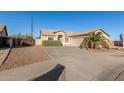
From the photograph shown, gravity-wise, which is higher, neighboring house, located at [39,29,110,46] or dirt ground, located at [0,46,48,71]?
neighboring house, located at [39,29,110,46]

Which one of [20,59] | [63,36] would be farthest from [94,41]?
[20,59]

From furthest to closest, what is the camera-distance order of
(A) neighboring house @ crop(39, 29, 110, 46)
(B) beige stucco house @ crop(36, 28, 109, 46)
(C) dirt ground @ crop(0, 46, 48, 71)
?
1. (B) beige stucco house @ crop(36, 28, 109, 46)
2. (A) neighboring house @ crop(39, 29, 110, 46)
3. (C) dirt ground @ crop(0, 46, 48, 71)

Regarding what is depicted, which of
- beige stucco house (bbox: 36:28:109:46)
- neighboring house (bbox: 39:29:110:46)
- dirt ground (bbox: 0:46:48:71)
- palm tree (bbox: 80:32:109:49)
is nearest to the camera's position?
dirt ground (bbox: 0:46:48:71)

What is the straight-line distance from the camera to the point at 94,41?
18547 mm

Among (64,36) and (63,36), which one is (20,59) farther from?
(63,36)

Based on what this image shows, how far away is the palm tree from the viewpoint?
1762cm

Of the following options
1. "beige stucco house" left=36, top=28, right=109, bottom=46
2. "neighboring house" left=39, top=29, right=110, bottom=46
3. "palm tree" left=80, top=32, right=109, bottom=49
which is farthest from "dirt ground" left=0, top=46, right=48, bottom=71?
"beige stucco house" left=36, top=28, right=109, bottom=46

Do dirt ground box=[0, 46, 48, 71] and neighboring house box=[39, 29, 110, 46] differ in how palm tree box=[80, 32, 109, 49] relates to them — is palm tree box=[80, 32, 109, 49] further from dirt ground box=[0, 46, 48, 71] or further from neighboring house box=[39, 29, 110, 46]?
dirt ground box=[0, 46, 48, 71]

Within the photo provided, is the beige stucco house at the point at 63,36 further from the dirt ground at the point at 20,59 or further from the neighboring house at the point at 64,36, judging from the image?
the dirt ground at the point at 20,59

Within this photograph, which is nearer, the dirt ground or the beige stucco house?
the dirt ground

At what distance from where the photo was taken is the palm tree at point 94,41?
17.6 metres
